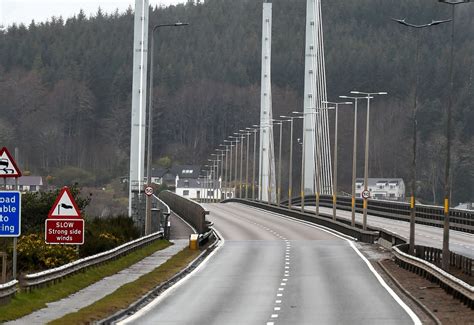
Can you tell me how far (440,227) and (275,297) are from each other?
61.8 metres

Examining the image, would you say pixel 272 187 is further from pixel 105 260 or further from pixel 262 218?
pixel 105 260

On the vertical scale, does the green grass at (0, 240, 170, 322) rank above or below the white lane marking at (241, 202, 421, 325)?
above

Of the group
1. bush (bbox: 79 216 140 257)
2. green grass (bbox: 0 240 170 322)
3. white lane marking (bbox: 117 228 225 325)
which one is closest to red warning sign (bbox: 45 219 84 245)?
green grass (bbox: 0 240 170 322)

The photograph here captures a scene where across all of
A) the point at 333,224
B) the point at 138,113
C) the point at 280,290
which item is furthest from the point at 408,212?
the point at 280,290

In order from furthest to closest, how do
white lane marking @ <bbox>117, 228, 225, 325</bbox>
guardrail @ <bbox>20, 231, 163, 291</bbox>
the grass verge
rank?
guardrail @ <bbox>20, 231, 163, 291</bbox>
white lane marking @ <bbox>117, 228, 225, 325</bbox>
the grass verge

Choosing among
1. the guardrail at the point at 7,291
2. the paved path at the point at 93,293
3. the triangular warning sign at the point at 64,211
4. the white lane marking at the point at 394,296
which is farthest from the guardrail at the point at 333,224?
the guardrail at the point at 7,291

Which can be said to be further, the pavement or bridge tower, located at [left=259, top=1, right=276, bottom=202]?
bridge tower, located at [left=259, top=1, right=276, bottom=202]

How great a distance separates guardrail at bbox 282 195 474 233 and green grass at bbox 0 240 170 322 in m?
42.1

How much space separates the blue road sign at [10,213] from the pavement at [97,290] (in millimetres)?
2119

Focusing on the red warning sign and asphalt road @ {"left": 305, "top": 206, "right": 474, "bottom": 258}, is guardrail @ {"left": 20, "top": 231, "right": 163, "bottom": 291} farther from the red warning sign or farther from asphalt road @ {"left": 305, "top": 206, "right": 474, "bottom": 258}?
asphalt road @ {"left": 305, "top": 206, "right": 474, "bottom": 258}

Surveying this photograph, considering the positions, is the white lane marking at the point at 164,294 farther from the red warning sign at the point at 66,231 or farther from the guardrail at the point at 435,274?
the guardrail at the point at 435,274

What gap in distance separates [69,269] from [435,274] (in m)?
12.3

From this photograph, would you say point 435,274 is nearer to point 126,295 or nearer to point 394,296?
point 394,296

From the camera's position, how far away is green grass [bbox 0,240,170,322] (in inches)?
1248
